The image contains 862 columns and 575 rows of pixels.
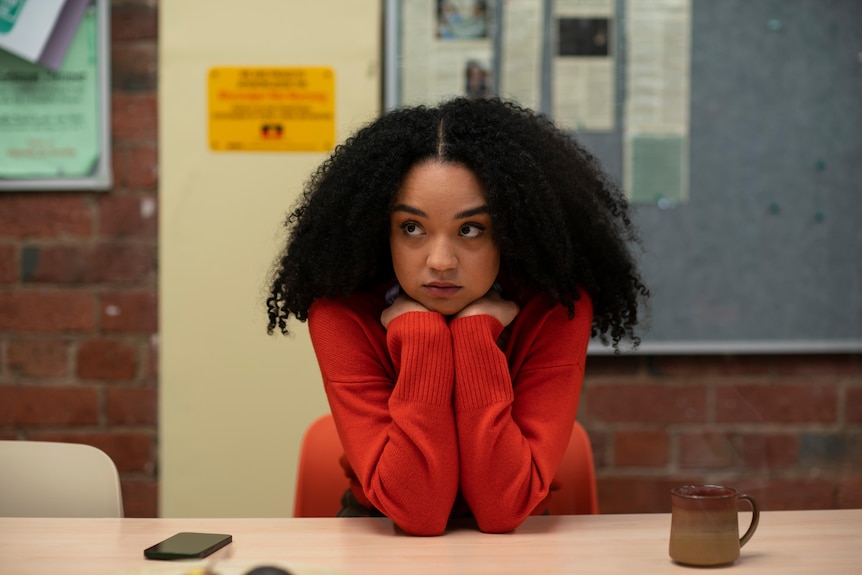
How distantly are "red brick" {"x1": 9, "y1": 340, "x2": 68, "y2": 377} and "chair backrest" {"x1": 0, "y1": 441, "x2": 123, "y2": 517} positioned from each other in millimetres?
669

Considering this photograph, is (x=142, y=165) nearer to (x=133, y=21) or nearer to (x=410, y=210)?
(x=133, y=21)

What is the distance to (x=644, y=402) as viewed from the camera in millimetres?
1860

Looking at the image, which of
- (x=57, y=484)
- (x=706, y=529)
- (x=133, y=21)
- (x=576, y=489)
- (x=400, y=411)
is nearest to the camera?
(x=706, y=529)

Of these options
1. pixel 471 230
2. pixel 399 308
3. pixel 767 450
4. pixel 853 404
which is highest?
pixel 471 230

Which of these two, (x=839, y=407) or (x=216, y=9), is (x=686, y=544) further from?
(x=216, y=9)

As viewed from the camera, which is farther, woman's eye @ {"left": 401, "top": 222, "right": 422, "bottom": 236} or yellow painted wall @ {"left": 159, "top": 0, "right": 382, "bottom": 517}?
yellow painted wall @ {"left": 159, "top": 0, "right": 382, "bottom": 517}

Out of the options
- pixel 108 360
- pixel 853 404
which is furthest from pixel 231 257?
pixel 853 404

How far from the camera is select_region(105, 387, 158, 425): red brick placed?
6.06 ft

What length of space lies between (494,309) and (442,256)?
12 centimetres

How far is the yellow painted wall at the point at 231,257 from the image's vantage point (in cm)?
180

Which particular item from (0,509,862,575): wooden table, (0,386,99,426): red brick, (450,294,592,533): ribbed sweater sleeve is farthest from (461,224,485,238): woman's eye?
(0,386,99,426): red brick

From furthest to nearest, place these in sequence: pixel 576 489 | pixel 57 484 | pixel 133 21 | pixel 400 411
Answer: pixel 133 21
pixel 576 489
pixel 57 484
pixel 400 411

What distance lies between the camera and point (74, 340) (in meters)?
1.84

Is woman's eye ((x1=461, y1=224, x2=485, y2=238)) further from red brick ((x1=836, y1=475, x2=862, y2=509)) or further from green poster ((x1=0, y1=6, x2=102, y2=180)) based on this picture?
red brick ((x1=836, y1=475, x2=862, y2=509))
